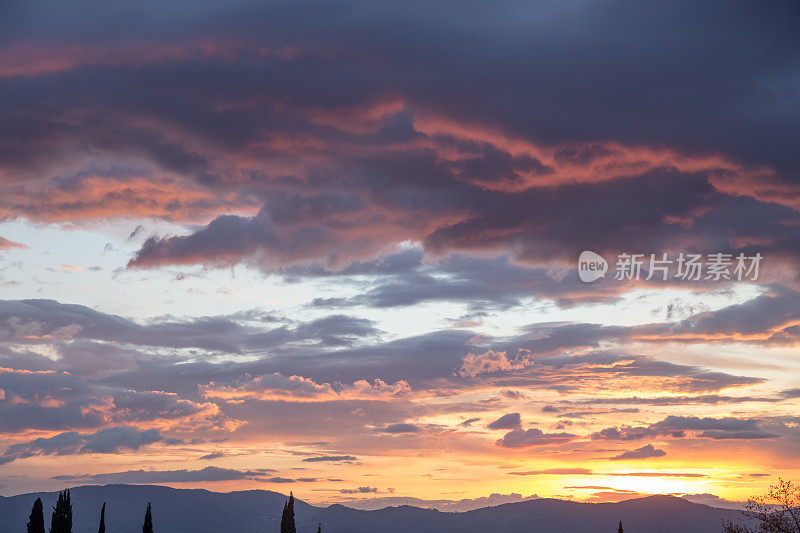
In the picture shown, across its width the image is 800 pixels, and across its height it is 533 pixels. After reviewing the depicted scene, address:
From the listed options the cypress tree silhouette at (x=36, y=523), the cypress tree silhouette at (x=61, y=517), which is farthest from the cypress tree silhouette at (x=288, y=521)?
the cypress tree silhouette at (x=36, y=523)

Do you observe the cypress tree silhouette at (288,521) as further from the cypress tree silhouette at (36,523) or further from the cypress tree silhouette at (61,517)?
the cypress tree silhouette at (36,523)

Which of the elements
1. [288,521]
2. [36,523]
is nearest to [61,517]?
[36,523]

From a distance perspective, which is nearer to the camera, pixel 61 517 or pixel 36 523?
pixel 36 523

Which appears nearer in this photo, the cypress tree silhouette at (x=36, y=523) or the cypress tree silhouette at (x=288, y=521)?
the cypress tree silhouette at (x=36, y=523)

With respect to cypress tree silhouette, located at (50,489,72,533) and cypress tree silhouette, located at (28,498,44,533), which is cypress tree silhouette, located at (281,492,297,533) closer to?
cypress tree silhouette, located at (50,489,72,533)

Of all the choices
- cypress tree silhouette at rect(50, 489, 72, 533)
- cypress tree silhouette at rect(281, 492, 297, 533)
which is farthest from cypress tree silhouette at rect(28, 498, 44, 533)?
cypress tree silhouette at rect(281, 492, 297, 533)

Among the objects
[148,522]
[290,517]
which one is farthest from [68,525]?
[290,517]

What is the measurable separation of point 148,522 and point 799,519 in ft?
354

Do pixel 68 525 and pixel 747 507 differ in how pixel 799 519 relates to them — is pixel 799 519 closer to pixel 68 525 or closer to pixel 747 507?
pixel 747 507

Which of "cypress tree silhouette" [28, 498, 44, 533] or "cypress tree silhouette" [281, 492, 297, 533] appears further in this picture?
"cypress tree silhouette" [281, 492, 297, 533]

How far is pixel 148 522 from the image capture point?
137375mm

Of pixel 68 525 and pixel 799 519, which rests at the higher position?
pixel 799 519

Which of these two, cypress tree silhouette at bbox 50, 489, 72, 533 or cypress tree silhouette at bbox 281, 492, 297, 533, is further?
cypress tree silhouette at bbox 281, 492, 297, 533

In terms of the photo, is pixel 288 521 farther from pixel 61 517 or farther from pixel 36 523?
pixel 36 523
